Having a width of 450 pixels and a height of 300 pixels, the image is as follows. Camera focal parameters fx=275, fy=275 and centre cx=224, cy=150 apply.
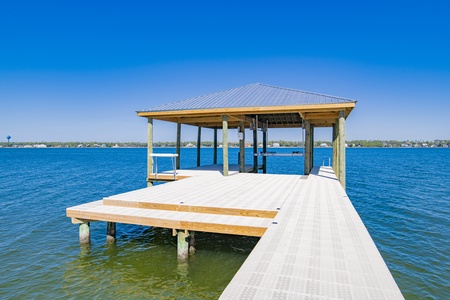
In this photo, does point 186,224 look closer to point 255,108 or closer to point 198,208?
point 198,208

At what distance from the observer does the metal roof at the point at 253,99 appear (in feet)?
40.4

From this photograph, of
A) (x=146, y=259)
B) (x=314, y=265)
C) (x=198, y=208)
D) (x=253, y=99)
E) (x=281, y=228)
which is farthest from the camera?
(x=253, y=99)

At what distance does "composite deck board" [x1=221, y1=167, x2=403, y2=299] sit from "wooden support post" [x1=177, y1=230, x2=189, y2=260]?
2.35 metres

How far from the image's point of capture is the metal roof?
485 inches

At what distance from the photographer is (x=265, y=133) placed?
20719mm

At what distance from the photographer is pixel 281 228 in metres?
5.30

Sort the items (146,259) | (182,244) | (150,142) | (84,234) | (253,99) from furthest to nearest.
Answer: (150,142) → (253,99) → (84,234) → (146,259) → (182,244)

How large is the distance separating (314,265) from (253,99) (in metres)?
11.0

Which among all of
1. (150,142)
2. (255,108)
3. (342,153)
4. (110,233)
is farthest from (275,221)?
(150,142)

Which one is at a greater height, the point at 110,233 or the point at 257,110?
the point at 257,110

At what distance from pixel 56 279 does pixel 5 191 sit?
686 inches

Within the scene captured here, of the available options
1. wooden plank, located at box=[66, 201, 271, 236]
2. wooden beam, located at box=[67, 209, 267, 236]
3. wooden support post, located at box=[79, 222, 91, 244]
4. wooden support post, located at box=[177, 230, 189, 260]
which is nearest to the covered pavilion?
wooden support post, located at box=[79, 222, 91, 244]

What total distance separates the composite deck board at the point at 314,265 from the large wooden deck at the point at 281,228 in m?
0.01

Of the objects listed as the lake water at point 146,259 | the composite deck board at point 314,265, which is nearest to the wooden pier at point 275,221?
the composite deck board at point 314,265
